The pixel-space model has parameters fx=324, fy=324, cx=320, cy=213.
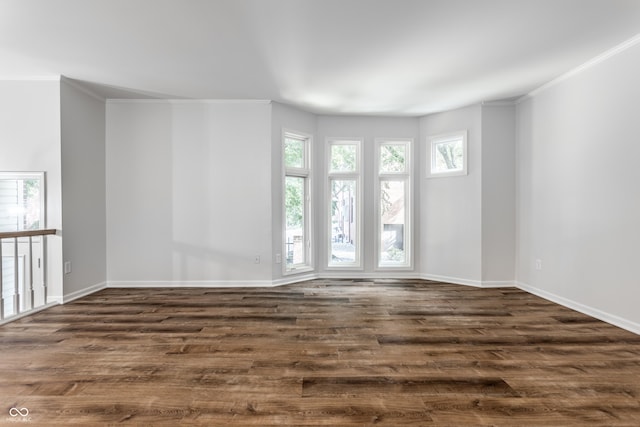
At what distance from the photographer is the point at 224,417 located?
69.8 inches

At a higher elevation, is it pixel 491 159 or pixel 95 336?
pixel 491 159

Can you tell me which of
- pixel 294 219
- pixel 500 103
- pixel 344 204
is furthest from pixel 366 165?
pixel 500 103

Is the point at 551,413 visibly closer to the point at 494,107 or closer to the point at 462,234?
the point at 462,234

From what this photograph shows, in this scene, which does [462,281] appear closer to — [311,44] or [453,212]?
[453,212]

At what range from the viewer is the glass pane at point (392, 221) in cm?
546

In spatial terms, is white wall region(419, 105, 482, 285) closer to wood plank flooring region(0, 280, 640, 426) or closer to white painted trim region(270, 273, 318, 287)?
wood plank flooring region(0, 280, 640, 426)

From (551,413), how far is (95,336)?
11.4 feet

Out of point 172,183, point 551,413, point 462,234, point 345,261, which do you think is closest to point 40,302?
point 172,183

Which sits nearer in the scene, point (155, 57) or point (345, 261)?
point (155, 57)

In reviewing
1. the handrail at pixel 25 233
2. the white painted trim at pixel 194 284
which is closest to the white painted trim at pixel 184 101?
the handrail at pixel 25 233

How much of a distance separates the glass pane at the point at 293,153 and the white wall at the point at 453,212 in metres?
2.02

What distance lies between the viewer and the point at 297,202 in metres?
5.20

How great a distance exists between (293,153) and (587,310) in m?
4.23

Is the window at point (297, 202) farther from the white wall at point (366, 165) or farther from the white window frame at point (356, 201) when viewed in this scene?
the white window frame at point (356, 201)
